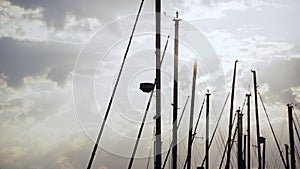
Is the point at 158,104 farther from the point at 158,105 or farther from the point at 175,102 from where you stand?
the point at 175,102

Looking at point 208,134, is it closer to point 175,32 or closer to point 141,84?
point 175,32

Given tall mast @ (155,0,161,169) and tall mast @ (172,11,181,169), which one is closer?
tall mast @ (155,0,161,169)

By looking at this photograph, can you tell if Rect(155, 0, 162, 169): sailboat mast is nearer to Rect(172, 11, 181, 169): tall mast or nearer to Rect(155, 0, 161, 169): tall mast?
Rect(155, 0, 161, 169): tall mast

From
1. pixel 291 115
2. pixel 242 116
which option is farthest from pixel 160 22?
pixel 242 116

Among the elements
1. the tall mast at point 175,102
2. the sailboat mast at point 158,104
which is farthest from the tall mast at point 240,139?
the sailboat mast at point 158,104

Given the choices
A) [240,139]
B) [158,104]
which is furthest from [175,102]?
[240,139]

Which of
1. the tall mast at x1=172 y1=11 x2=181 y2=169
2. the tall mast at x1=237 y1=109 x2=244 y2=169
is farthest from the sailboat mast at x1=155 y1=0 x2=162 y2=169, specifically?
the tall mast at x1=237 y1=109 x2=244 y2=169

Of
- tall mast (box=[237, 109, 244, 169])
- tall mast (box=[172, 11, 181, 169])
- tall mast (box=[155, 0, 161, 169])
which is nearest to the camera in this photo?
tall mast (box=[155, 0, 161, 169])

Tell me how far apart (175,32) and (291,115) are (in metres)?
22.5

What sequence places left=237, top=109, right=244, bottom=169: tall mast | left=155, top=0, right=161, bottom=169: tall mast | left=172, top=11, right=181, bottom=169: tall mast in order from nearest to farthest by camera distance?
left=155, top=0, right=161, bottom=169: tall mast, left=172, top=11, right=181, bottom=169: tall mast, left=237, top=109, right=244, bottom=169: tall mast

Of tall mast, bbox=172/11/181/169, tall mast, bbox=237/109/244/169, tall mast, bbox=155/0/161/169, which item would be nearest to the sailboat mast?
tall mast, bbox=155/0/161/169

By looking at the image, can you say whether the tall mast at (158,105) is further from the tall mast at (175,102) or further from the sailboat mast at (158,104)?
the tall mast at (175,102)

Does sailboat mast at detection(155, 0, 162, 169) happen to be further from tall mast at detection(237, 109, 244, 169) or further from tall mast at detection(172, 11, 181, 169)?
tall mast at detection(237, 109, 244, 169)

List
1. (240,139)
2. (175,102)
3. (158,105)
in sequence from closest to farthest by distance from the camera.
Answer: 1. (158,105)
2. (175,102)
3. (240,139)
